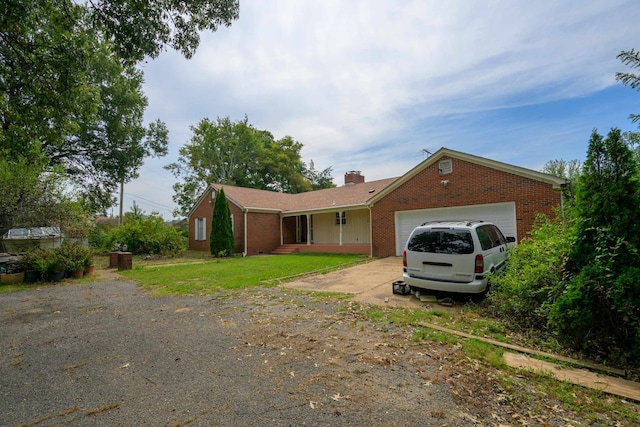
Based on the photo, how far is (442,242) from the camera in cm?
593

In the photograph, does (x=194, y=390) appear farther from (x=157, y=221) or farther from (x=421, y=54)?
(x=157, y=221)

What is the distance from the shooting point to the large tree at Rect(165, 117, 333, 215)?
3606cm

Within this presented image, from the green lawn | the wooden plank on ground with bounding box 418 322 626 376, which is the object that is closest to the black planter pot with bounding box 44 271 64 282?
the green lawn

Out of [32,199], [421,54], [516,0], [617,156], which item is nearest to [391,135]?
[421,54]

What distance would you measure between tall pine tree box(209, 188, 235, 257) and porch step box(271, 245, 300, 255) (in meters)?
3.01

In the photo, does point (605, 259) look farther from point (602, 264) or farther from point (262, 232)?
point (262, 232)

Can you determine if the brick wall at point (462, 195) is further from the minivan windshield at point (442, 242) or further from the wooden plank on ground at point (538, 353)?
the wooden plank on ground at point (538, 353)

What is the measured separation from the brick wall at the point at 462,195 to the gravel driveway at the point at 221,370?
836 cm

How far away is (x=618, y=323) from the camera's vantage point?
344 centimetres

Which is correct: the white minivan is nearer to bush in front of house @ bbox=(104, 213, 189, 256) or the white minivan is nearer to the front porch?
the front porch

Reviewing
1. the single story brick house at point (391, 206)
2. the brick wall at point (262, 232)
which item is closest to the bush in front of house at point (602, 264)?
the single story brick house at point (391, 206)

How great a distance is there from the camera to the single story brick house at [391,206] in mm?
10711

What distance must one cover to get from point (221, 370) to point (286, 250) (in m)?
15.8

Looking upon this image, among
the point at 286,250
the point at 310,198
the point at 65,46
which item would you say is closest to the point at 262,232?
the point at 286,250
